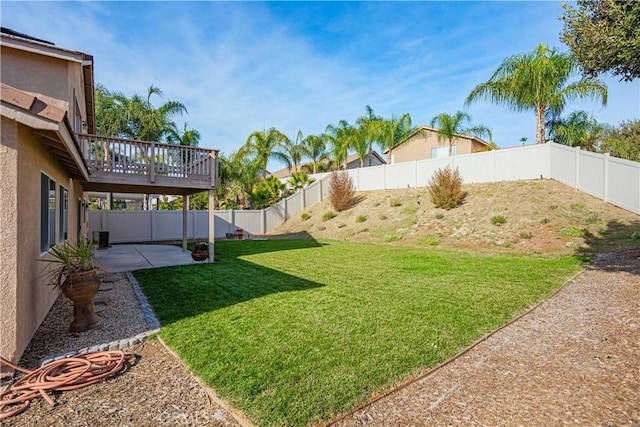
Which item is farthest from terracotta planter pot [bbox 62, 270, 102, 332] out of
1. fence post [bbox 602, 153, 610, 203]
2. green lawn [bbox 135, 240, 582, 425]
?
fence post [bbox 602, 153, 610, 203]

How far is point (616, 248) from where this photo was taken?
9688 mm

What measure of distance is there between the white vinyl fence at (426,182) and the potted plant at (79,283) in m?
14.1

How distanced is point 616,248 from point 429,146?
2043cm

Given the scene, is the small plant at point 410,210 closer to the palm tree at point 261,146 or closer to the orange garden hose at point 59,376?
the palm tree at point 261,146

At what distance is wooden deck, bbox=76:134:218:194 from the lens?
918cm

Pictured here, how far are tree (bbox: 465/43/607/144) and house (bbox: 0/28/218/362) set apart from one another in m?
16.0

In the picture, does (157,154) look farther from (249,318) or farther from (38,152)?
(249,318)

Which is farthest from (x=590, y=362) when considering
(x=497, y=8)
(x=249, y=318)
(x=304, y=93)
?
(x=304, y=93)

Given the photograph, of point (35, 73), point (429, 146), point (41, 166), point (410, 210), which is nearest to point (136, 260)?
point (35, 73)

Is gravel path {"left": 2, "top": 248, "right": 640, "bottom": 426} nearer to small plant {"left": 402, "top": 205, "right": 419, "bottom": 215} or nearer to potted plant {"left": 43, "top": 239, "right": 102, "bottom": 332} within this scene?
potted plant {"left": 43, "top": 239, "right": 102, "bottom": 332}

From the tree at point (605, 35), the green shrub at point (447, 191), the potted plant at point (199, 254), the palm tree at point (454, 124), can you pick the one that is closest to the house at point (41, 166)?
the potted plant at point (199, 254)

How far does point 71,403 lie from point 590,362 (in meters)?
5.26

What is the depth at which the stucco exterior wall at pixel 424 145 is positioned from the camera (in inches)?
1078

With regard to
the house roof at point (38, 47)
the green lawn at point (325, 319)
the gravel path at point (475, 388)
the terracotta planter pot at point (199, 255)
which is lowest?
the gravel path at point (475, 388)
